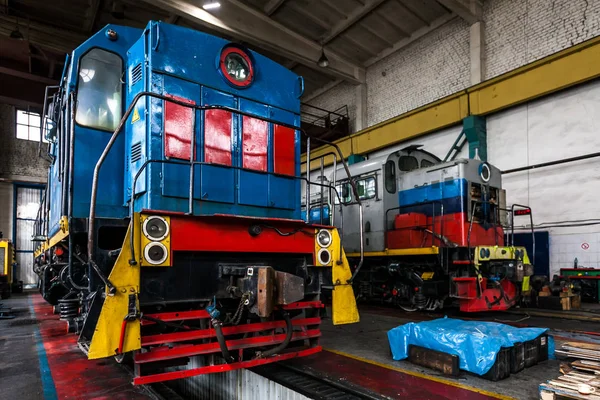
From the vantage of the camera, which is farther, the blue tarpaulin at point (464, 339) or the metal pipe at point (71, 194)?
the blue tarpaulin at point (464, 339)

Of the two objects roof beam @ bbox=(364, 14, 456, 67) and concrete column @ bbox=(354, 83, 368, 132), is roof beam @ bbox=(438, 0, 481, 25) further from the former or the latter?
concrete column @ bbox=(354, 83, 368, 132)

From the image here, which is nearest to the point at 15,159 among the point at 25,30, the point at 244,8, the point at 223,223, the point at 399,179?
the point at 25,30

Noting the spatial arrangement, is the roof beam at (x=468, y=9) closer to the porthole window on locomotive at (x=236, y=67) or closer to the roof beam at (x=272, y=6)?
the roof beam at (x=272, y=6)

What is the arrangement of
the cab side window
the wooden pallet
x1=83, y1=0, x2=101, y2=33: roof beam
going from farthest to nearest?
1. x1=83, y1=0, x2=101, y2=33: roof beam
2. the cab side window
3. the wooden pallet

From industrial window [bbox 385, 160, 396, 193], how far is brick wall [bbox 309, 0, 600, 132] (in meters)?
4.82

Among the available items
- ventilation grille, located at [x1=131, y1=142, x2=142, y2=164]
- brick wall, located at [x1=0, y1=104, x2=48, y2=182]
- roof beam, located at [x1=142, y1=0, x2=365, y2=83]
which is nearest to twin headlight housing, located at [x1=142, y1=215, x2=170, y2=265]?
ventilation grille, located at [x1=131, y1=142, x2=142, y2=164]

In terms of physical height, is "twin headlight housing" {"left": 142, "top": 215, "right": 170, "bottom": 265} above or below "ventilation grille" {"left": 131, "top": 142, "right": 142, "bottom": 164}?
below

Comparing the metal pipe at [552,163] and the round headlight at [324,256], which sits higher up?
the metal pipe at [552,163]

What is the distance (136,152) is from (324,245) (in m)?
1.80

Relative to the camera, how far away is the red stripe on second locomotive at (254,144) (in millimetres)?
3609

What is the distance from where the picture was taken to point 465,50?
36.6 feet

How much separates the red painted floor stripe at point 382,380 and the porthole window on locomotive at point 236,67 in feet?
8.96

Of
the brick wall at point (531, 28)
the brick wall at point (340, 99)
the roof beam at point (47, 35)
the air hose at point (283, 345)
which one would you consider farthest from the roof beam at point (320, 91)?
the air hose at point (283, 345)

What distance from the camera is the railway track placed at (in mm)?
2871
